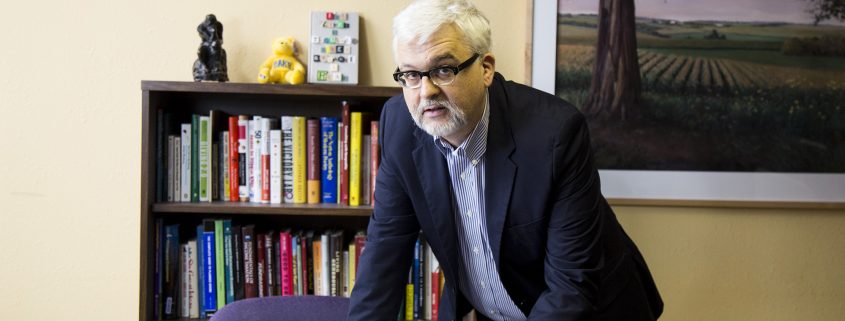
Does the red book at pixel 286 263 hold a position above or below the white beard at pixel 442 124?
below

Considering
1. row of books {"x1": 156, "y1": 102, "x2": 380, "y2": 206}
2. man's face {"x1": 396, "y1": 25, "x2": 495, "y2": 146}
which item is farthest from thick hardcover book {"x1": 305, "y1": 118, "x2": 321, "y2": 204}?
man's face {"x1": 396, "y1": 25, "x2": 495, "y2": 146}

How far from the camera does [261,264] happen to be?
197 centimetres

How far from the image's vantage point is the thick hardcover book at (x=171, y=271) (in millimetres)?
1966

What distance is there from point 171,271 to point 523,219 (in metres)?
1.14

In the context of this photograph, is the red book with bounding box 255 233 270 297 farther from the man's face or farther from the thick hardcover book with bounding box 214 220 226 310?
the man's face

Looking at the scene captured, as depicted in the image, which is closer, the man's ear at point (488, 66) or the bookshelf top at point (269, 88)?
the man's ear at point (488, 66)

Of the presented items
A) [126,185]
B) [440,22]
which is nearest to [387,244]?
[440,22]

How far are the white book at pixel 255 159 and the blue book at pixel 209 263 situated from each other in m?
0.15

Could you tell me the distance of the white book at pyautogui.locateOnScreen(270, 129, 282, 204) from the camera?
1.94 meters

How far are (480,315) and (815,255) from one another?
124 cm

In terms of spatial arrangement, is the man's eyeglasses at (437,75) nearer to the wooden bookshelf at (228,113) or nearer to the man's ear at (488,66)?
the man's ear at (488,66)

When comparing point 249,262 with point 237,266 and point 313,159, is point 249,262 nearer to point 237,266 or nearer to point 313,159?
point 237,266

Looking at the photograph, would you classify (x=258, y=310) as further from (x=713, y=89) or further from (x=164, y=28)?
(x=713, y=89)

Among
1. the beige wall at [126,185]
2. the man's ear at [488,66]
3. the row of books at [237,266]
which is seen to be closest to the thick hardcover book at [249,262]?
the row of books at [237,266]
